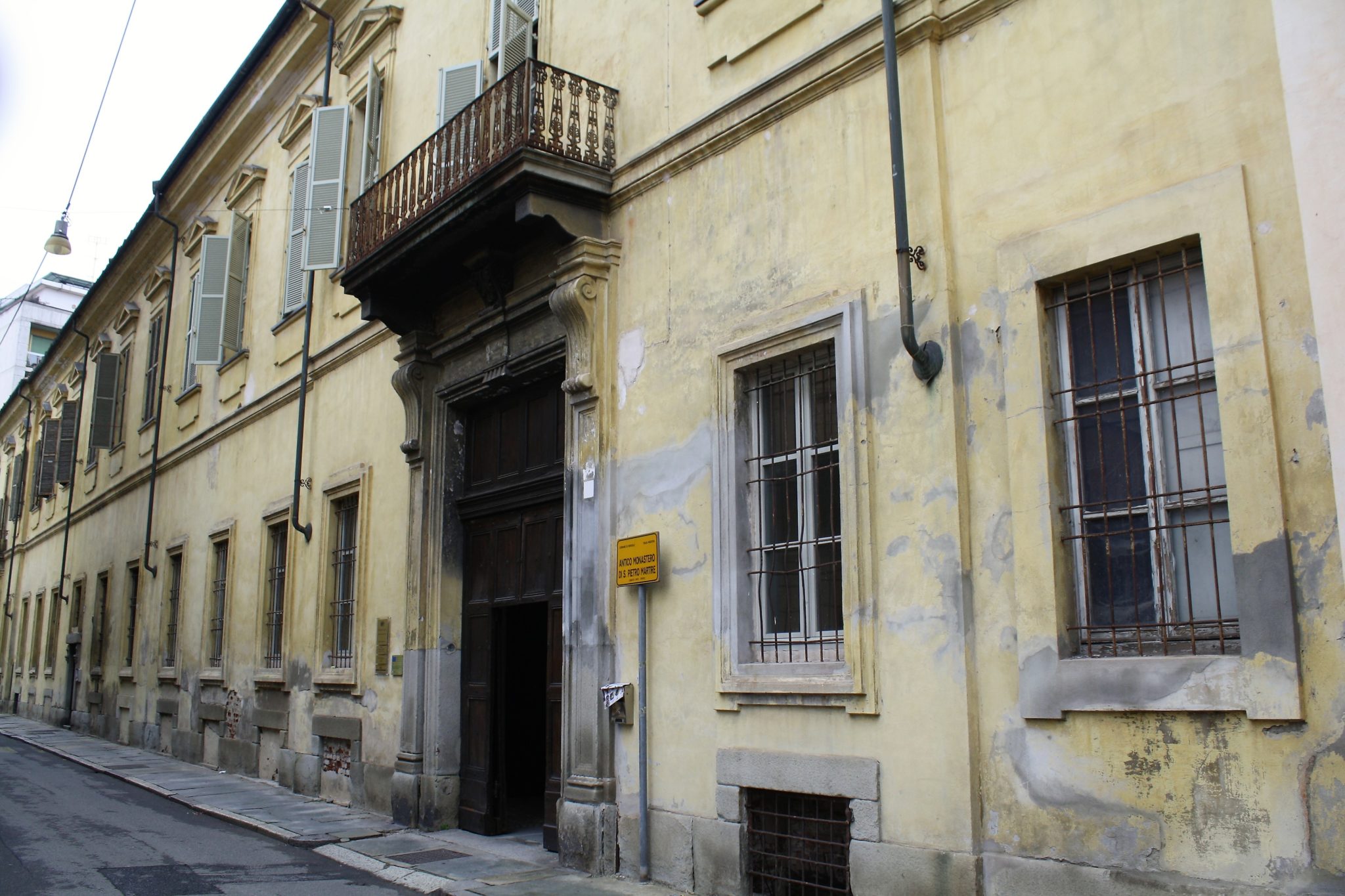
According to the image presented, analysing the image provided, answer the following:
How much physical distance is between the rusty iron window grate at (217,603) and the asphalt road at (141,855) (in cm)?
365

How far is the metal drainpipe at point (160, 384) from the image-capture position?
1998 cm

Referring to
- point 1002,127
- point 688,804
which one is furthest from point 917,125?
point 688,804

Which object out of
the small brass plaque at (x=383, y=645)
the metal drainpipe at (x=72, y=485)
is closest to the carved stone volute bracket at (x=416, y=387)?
the small brass plaque at (x=383, y=645)

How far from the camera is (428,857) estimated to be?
8.95 meters

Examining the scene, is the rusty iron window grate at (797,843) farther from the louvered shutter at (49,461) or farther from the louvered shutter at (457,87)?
the louvered shutter at (49,461)

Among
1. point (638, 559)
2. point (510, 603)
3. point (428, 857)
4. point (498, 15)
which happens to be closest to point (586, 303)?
point (638, 559)

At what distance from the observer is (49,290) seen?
45719 millimetres

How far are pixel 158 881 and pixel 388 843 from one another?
2.22 meters

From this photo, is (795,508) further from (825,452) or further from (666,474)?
(666,474)

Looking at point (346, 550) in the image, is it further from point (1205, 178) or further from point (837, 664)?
point (1205, 178)

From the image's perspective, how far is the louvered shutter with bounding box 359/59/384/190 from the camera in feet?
42.8

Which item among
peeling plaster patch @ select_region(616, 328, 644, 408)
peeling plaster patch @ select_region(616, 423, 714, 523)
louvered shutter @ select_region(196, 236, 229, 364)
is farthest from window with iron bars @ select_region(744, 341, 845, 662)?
louvered shutter @ select_region(196, 236, 229, 364)

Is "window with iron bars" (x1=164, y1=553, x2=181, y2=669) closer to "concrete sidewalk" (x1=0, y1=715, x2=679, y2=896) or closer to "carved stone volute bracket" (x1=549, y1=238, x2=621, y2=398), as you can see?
"concrete sidewalk" (x1=0, y1=715, x2=679, y2=896)

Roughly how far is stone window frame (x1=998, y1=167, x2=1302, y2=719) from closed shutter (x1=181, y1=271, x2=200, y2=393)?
14.9 m
